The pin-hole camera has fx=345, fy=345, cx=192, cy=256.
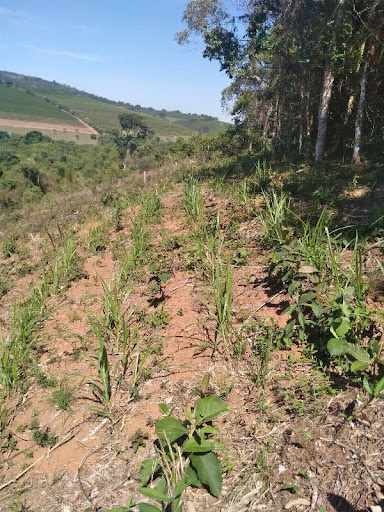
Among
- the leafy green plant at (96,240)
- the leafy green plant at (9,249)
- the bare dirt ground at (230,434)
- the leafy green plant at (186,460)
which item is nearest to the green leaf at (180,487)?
the leafy green plant at (186,460)

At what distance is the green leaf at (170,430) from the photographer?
1.71 meters

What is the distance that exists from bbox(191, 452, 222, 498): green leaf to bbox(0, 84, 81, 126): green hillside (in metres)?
119

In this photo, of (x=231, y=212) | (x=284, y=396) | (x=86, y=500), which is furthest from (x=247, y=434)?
(x=231, y=212)

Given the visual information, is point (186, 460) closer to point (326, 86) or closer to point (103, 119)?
point (326, 86)

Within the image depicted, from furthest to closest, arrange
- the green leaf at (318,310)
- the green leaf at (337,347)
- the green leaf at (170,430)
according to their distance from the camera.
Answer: the green leaf at (318,310) < the green leaf at (337,347) < the green leaf at (170,430)

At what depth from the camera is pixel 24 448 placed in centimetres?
215

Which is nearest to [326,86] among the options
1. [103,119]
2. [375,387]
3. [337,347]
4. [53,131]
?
[337,347]

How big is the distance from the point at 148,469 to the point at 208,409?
0.41m

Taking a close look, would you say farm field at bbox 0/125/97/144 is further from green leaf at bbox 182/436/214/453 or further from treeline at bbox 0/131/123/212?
green leaf at bbox 182/436/214/453

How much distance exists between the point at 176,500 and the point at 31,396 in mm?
1669

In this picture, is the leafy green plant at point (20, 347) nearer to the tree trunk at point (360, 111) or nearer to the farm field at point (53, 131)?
the tree trunk at point (360, 111)

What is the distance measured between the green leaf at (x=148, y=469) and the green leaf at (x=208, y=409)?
11.2 inches

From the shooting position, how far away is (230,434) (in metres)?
1.89

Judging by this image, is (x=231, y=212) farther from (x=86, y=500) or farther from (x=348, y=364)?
(x=86, y=500)
